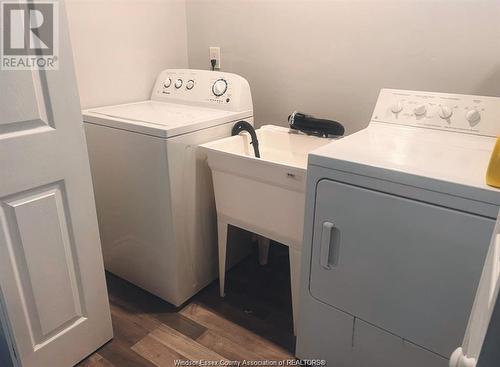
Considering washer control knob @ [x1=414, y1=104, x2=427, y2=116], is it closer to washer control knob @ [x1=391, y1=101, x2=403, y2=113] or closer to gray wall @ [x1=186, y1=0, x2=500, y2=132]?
washer control knob @ [x1=391, y1=101, x2=403, y2=113]

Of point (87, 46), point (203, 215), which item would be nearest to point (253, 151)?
point (203, 215)

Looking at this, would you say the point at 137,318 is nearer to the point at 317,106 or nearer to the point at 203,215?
the point at 203,215

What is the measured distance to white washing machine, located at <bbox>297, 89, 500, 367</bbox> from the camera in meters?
0.94

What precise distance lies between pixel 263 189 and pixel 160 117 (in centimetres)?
57

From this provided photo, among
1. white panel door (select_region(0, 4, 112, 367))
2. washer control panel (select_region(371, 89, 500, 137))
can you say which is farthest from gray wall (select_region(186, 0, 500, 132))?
white panel door (select_region(0, 4, 112, 367))

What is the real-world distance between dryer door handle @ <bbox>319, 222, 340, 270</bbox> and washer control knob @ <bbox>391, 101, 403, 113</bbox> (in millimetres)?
581

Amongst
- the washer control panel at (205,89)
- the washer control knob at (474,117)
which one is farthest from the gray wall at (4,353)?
the washer control knob at (474,117)

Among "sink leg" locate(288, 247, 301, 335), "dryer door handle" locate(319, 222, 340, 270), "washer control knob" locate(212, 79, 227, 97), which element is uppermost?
"washer control knob" locate(212, 79, 227, 97)

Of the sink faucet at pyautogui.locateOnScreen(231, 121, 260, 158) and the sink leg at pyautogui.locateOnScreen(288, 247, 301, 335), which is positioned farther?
the sink faucet at pyautogui.locateOnScreen(231, 121, 260, 158)

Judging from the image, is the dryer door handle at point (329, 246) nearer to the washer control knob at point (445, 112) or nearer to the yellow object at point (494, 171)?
the yellow object at point (494, 171)

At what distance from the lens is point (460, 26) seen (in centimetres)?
137

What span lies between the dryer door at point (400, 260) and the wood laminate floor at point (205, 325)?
0.48 m

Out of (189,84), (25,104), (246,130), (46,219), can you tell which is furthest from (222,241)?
(25,104)

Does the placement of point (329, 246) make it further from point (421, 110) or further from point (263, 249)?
point (263, 249)
